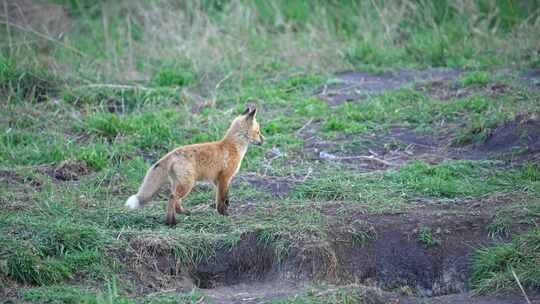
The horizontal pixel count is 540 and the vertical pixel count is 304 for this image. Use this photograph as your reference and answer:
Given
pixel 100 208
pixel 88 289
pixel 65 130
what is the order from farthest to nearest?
pixel 65 130, pixel 100 208, pixel 88 289

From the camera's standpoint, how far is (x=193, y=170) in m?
6.78

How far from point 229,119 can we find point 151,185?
296 centimetres


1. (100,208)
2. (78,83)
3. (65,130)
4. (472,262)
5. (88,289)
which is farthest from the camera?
(78,83)

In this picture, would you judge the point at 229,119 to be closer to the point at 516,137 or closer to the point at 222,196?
the point at 222,196

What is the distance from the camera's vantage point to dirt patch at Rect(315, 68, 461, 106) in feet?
35.2

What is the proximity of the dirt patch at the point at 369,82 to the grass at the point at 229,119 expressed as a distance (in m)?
0.15

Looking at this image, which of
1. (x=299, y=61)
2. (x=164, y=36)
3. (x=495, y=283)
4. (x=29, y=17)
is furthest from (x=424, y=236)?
(x=29, y=17)

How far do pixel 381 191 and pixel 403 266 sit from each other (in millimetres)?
1185

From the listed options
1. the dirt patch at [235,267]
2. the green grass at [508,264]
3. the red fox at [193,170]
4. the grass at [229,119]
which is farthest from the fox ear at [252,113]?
the green grass at [508,264]

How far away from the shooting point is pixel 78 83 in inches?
425

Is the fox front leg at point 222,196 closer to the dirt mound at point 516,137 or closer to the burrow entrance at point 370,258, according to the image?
the burrow entrance at point 370,258

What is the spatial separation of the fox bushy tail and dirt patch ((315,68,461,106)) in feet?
13.5

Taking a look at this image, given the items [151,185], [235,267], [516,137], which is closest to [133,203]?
[151,185]

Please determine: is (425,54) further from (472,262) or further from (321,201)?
(472,262)
